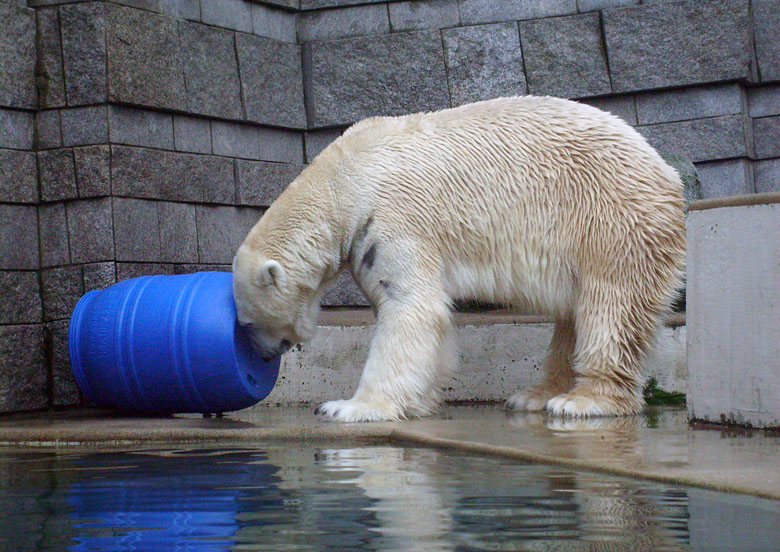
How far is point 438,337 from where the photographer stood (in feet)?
16.4

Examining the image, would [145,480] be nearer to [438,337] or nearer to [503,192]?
[438,337]

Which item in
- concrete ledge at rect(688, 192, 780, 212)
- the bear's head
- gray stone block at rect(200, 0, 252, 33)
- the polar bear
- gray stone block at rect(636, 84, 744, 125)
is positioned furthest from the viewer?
gray stone block at rect(636, 84, 744, 125)

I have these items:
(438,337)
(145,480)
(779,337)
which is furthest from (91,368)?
(779,337)

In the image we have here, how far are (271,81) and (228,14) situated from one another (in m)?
0.55

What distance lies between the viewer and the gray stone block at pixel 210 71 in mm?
6809

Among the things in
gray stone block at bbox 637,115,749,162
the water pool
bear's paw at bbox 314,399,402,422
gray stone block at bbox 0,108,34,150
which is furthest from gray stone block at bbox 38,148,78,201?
gray stone block at bbox 637,115,749,162

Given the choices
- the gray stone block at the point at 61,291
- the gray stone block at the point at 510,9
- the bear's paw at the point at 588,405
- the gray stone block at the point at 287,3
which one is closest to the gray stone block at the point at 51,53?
the gray stone block at the point at 61,291

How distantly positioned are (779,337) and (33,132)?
4.41m

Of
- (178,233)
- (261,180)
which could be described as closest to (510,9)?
(261,180)

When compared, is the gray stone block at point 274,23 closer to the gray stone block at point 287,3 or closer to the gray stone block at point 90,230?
the gray stone block at point 287,3

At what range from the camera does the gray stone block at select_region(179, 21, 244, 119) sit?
22.3ft

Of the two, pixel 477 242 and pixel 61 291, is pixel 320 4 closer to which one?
pixel 61 291

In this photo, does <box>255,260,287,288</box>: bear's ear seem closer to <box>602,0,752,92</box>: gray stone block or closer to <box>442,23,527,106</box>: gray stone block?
<box>442,23,527,106</box>: gray stone block

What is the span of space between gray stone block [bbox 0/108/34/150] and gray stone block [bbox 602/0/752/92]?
153 inches
